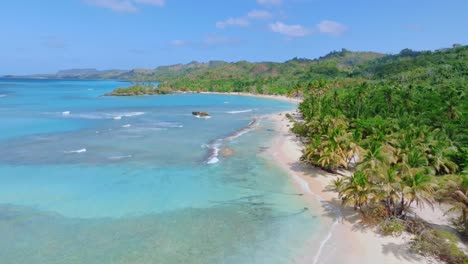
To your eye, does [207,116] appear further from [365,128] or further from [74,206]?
[74,206]

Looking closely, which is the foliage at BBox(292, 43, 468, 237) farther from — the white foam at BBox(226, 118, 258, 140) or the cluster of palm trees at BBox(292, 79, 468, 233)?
the white foam at BBox(226, 118, 258, 140)

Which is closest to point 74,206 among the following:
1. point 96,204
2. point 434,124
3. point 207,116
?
point 96,204

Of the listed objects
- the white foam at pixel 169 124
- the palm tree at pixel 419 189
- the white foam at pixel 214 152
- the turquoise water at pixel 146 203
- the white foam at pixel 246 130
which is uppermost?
the palm tree at pixel 419 189

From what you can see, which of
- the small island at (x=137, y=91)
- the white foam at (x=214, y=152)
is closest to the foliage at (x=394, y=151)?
the white foam at (x=214, y=152)

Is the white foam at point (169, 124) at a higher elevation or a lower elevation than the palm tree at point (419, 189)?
lower

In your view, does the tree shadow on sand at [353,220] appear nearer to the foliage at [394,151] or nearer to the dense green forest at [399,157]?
the dense green forest at [399,157]

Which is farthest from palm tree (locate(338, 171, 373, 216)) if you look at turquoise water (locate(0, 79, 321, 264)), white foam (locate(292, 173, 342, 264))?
turquoise water (locate(0, 79, 321, 264))
